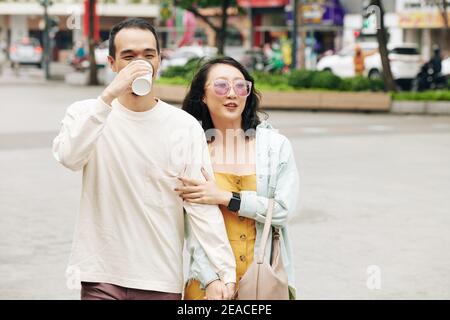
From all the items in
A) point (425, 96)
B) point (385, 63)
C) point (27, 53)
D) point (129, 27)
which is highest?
point (129, 27)

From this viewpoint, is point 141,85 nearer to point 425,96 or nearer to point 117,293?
point 117,293

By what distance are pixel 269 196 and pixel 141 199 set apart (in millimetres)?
457

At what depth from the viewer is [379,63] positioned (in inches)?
1358

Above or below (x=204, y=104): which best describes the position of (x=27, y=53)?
below

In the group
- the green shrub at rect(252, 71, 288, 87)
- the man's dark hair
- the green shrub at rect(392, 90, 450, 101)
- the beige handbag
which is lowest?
the green shrub at rect(392, 90, 450, 101)

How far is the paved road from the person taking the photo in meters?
7.23

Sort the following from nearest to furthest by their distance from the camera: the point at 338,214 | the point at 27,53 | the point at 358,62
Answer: the point at 338,214 < the point at 358,62 < the point at 27,53

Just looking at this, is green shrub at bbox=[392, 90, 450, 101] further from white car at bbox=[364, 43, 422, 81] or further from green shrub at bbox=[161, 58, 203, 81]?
white car at bbox=[364, 43, 422, 81]

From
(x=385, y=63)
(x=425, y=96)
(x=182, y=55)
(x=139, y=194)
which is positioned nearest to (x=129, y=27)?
(x=139, y=194)

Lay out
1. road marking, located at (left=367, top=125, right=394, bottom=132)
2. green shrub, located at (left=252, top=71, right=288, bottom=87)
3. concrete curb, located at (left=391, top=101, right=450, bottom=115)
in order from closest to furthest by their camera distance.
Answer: road marking, located at (left=367, top=125, right=394, bottom=132), concrete curb, located at (left=391, top=101, right=450, bottom=115), green shrub, located at (left=252, top=71, right=288, bottom=87)

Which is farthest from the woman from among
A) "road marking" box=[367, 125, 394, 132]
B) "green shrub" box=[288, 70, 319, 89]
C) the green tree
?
the green tree

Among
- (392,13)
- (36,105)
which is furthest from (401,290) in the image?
(392,13)

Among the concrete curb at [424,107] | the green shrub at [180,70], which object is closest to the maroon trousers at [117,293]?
the concrete curb at [424,107]

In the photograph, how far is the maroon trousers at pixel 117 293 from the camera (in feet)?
11.5
